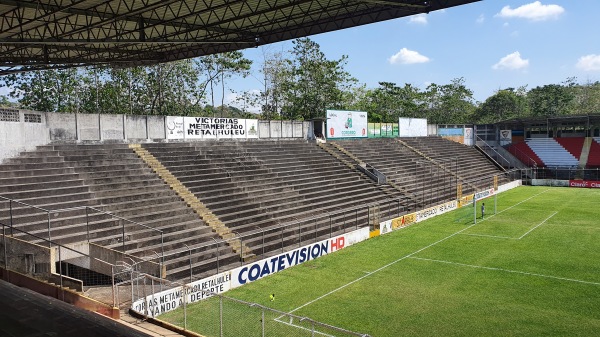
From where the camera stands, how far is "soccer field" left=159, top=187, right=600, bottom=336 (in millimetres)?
15297

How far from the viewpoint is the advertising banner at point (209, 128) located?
105 feet

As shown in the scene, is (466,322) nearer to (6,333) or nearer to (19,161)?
(6,333)

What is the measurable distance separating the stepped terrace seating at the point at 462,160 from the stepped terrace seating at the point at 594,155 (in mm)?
10663

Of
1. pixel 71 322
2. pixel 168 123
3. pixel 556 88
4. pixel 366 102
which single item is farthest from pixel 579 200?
pixel 556 88

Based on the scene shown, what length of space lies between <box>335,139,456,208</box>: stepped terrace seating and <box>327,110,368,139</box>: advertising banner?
918 millimetres

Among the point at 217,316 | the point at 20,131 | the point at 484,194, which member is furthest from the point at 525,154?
the point at 20,131

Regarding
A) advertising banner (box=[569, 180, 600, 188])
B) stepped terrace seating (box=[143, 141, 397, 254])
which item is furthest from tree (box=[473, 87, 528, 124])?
stepped terrace seating (box=[143, 141, 397, 254])

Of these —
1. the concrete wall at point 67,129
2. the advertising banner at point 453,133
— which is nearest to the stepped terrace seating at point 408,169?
the advertising banner at point 453,133

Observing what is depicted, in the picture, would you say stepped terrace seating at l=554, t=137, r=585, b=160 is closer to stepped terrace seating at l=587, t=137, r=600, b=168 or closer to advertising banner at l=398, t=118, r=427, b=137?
stepped terrace seating at l=587, t=137, r=600, b=168

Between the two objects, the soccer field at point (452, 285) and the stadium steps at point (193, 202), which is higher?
the stadium steps at point (193, 202)

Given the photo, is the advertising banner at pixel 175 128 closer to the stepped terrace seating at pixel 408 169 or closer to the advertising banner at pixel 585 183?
the stepped terrace seating at pixel 408 169

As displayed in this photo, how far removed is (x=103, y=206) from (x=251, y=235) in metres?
7.39

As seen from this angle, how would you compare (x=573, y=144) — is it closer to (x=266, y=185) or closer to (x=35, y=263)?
(x=266, y=185)

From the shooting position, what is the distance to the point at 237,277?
64.4 feet
